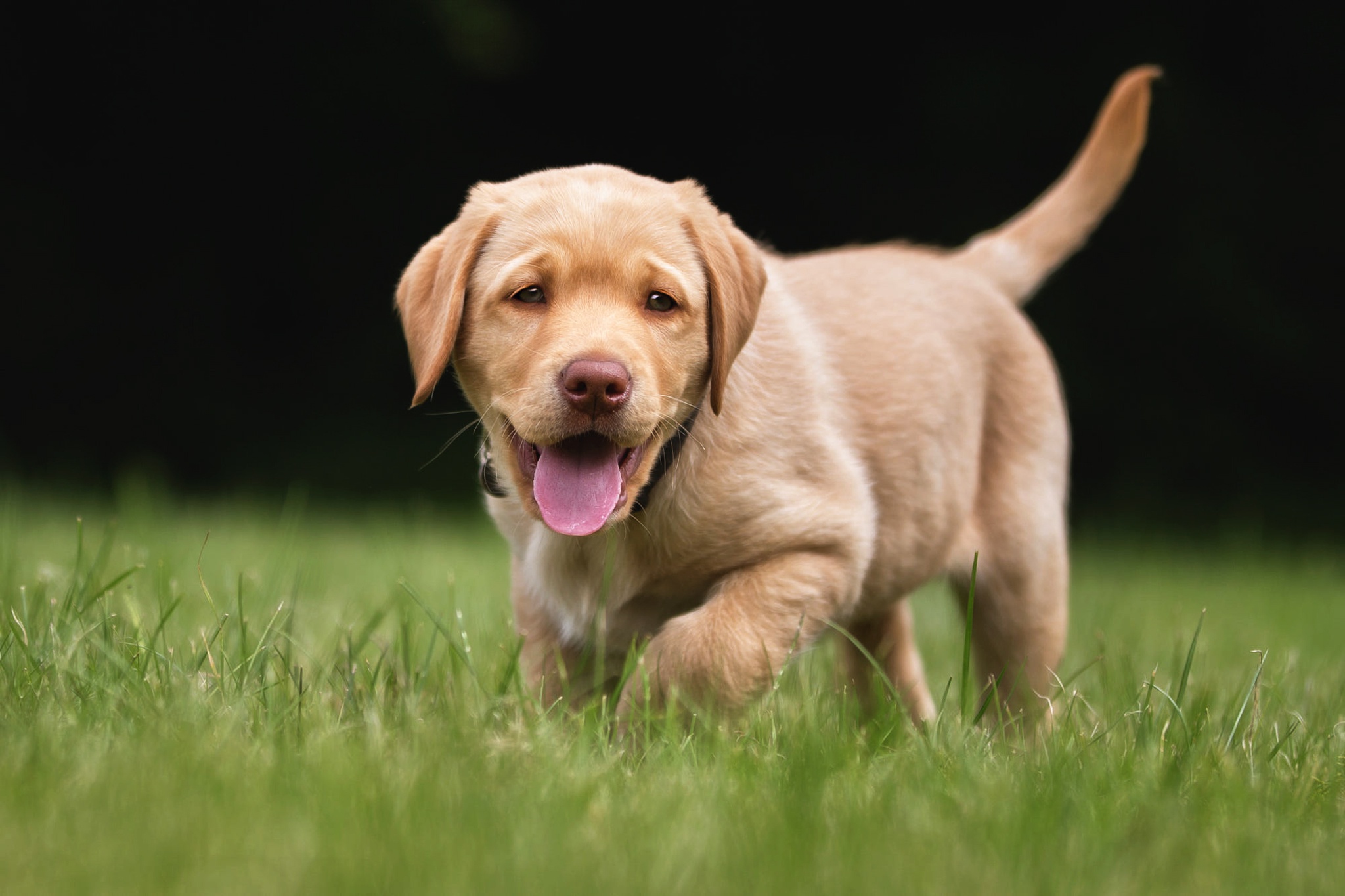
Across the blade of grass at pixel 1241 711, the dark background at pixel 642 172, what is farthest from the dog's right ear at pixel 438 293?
the dark background at pixel 642 172

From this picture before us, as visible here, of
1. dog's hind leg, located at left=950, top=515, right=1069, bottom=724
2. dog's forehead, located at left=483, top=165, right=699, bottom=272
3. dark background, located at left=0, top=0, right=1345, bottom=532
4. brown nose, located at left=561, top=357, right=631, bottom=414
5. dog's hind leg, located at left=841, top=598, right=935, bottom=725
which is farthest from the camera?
dark background, located at left=0, top=0, right=1345, bottom=532

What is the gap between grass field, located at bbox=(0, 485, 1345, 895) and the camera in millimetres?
1726

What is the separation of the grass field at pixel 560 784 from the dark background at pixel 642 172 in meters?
8.22

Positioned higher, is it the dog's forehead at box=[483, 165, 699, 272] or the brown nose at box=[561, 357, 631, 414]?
the dog's forehead at box=[483, 165, 699, 272]

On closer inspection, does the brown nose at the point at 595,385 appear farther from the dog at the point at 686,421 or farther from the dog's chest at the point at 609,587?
the dog's chest at the point at 609,587

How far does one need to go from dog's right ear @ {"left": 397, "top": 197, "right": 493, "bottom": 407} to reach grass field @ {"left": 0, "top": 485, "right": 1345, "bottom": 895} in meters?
0.56

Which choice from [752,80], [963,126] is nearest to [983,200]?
[963,126]

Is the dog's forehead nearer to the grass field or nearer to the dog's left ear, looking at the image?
the dog's left ear

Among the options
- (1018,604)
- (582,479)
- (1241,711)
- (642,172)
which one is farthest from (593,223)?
(642,172)

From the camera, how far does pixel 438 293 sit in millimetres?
2998

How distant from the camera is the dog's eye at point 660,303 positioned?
2887 millimetres

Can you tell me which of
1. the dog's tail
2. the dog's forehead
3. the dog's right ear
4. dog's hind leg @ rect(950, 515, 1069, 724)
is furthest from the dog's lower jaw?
the dog's tail

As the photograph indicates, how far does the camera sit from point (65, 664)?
256cm

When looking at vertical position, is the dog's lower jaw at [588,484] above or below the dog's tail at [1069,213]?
below
